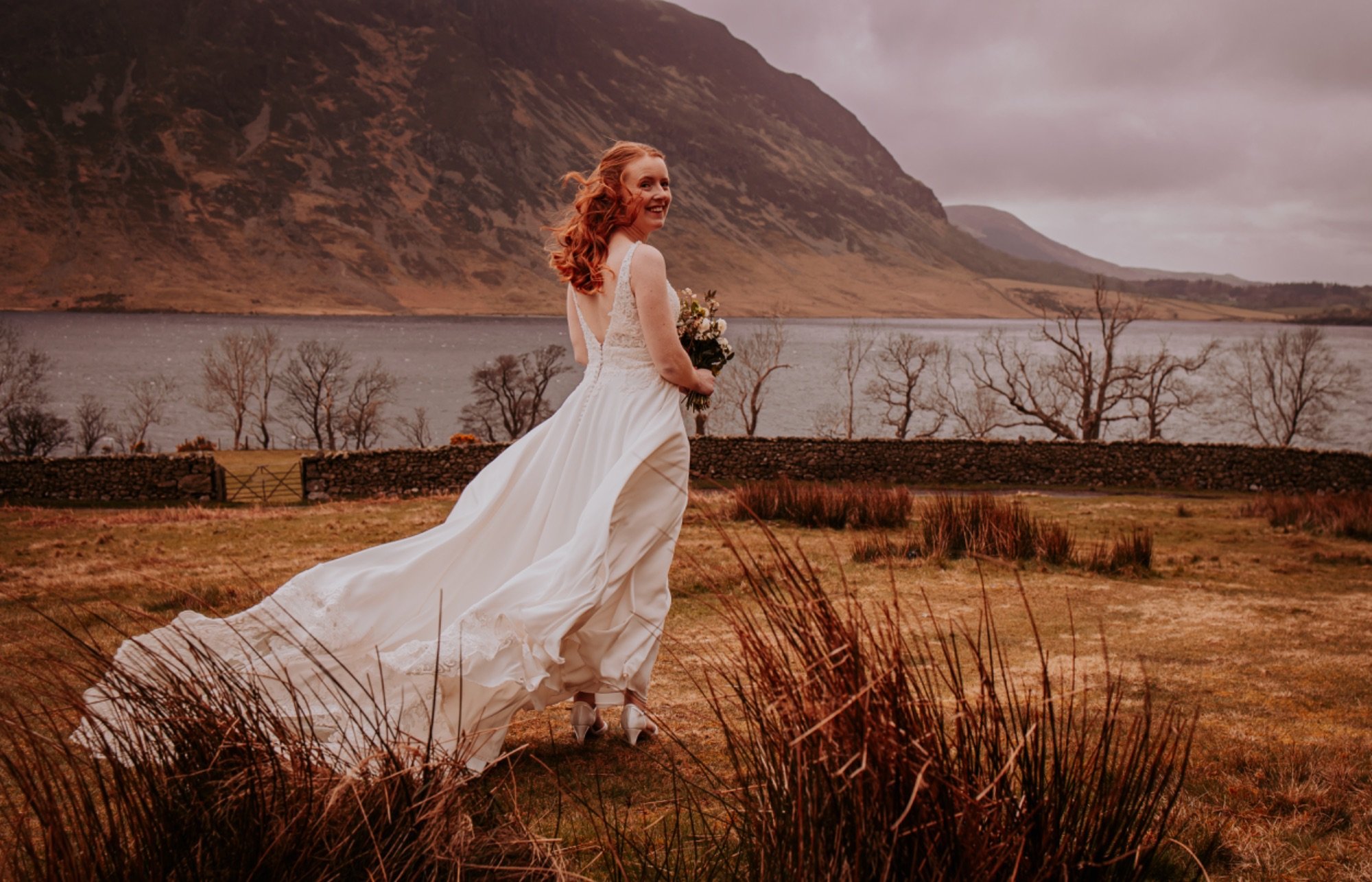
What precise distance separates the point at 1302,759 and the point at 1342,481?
32.2m

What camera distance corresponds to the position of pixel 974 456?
31141 mm

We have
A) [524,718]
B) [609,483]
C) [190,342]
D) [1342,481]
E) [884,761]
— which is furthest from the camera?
[190,342]

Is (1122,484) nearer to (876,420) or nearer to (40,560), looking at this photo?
(40,560)

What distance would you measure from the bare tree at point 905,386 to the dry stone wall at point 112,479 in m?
27.8

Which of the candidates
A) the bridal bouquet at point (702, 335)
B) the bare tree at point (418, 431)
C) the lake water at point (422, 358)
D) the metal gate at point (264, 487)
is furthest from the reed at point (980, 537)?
the lake water at point (422, 358)

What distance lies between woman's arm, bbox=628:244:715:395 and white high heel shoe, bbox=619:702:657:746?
1510mm

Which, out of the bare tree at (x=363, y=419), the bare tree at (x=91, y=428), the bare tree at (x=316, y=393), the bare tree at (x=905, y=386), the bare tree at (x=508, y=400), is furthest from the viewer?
the bare tree at (x=316, y=393)

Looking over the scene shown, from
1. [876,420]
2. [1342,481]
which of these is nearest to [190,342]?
[876,420]

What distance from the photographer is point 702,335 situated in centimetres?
459

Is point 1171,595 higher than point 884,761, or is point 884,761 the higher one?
point 884,761

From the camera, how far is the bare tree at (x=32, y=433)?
49688 millimetres

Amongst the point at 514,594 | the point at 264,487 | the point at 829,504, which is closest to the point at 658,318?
the point at 514,594

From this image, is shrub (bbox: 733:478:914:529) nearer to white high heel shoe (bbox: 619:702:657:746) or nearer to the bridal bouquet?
the bridal bouquet

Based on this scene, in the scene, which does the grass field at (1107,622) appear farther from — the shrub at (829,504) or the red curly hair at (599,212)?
the red curly hair at (599,212)
